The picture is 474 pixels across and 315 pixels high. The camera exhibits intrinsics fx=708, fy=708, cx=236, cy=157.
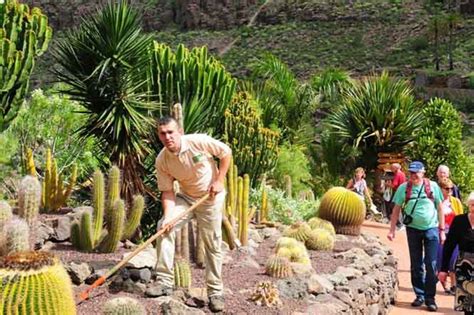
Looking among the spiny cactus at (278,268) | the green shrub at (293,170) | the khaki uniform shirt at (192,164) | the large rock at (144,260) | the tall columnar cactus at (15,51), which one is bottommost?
the green shrub at (293,170)

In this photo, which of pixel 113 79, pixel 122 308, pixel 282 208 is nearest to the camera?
pixel 122 308

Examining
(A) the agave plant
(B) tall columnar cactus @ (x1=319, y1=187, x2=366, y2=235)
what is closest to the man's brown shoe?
(B) tall columnar cactus @ (x1=319, y1=187, x2=366, y2=235)

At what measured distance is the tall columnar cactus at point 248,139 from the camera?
1096 cm

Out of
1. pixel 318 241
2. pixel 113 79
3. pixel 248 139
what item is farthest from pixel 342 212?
pixel 113 79

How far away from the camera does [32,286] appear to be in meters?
4.41

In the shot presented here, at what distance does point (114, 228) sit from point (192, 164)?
1.74 metres

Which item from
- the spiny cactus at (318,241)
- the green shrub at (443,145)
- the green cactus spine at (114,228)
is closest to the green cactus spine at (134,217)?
the green cactus spine at (114,228)

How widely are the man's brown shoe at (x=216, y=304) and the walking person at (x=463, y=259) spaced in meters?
1.88

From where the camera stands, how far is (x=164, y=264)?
18.7ft

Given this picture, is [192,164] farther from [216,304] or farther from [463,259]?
[463,259]

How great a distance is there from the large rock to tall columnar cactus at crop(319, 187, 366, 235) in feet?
12.8

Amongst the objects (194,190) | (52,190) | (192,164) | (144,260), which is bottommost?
(144,260)

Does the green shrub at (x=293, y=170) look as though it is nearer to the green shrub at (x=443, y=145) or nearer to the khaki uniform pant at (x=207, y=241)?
the green shrub at (x=443, y=145)

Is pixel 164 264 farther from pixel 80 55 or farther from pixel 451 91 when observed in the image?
pixel 451 91
